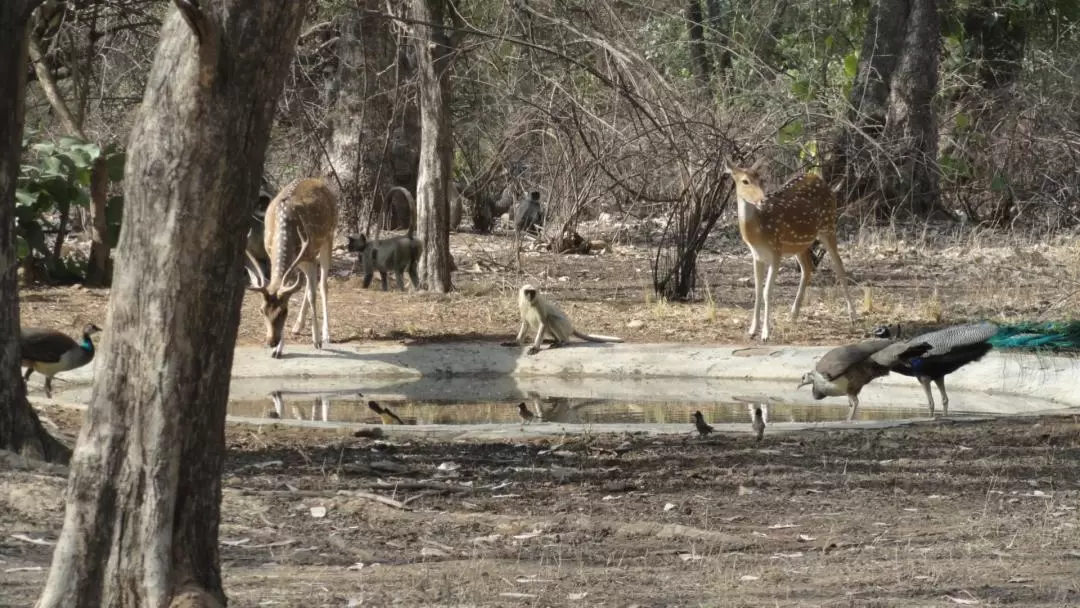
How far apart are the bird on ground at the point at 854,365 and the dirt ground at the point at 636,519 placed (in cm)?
77

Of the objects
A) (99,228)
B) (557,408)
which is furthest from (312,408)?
(99,228)

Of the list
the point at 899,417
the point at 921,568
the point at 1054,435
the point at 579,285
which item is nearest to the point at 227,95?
the point at 921,568

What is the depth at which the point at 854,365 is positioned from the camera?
11242mm

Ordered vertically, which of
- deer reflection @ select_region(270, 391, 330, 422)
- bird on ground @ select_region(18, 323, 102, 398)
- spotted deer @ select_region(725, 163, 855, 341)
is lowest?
deer reflection @ select_region(270, 391, 330, 422)

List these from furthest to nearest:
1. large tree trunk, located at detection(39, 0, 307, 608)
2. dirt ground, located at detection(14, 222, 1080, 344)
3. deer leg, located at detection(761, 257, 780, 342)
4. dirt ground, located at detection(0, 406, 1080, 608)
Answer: dirt ground, located at detection(14, 222, 1080, 344) < deer leg, located at detection(761, 257, 780, 342) < dirt ground, located at detection(0, 406, 1080, 608) < large tree trunk, located at detection(39, 0, 307, 608)

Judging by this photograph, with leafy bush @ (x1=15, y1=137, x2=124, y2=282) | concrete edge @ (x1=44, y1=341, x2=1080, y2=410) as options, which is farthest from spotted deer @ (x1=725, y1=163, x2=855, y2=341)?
leafy bush @ (x1=15, y1=137, x2=124, y2=282)

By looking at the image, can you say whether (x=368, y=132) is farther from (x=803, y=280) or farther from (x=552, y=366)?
(x=552, y=366)

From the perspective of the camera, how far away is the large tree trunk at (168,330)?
4.92 metres

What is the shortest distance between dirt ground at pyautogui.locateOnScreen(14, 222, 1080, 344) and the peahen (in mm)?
505

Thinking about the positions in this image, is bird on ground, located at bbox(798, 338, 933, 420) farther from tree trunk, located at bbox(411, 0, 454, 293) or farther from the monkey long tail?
tree trunk, located at bbox(411, 0, 454, 293)

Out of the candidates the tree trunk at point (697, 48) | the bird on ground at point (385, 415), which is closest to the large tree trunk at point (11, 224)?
the bird on ground at point (385, 415)

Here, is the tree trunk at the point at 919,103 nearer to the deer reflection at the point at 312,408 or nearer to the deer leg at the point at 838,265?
the deer leg at the point at 838,265

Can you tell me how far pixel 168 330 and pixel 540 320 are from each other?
973 centimetres

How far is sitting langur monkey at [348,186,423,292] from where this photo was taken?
17.8m
